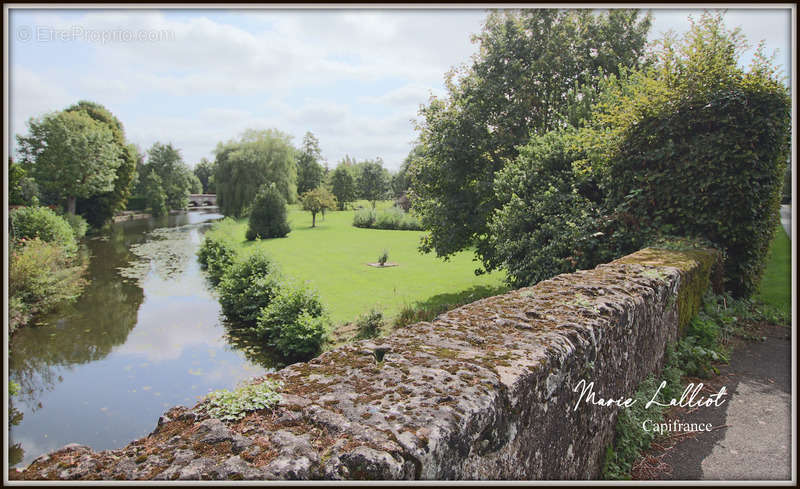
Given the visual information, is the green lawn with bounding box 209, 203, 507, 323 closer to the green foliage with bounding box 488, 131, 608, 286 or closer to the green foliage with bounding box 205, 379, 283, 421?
the green foliage with bounding box 488, 131, 608, 286

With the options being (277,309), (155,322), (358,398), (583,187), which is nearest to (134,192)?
(155,322)

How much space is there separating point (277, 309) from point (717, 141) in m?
10.7

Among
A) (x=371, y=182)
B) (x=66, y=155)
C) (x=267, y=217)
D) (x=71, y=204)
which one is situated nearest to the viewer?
(x=66, y=155)

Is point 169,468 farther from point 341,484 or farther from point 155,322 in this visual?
point 155,322

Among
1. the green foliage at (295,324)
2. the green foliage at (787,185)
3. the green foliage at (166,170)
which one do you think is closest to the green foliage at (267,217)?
the green foliage at (295,324)

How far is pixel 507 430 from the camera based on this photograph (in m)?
2.48

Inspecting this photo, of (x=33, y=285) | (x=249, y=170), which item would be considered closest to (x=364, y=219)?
(x=249, y=170)

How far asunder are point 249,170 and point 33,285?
109 feet

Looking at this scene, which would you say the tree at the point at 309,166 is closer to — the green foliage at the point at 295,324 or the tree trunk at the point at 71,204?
the tree trunk at the point at 71,204

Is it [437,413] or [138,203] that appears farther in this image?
[138,203]

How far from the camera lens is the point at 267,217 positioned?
115 feet

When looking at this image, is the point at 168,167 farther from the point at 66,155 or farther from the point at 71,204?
the point at 66,155

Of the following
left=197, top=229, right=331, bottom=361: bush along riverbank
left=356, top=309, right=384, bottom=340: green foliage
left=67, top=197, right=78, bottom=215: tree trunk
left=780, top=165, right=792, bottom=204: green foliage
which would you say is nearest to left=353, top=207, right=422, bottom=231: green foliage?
left=67, top=197, right=78, bottom=215: tree trunk

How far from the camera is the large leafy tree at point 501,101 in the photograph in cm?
1490
